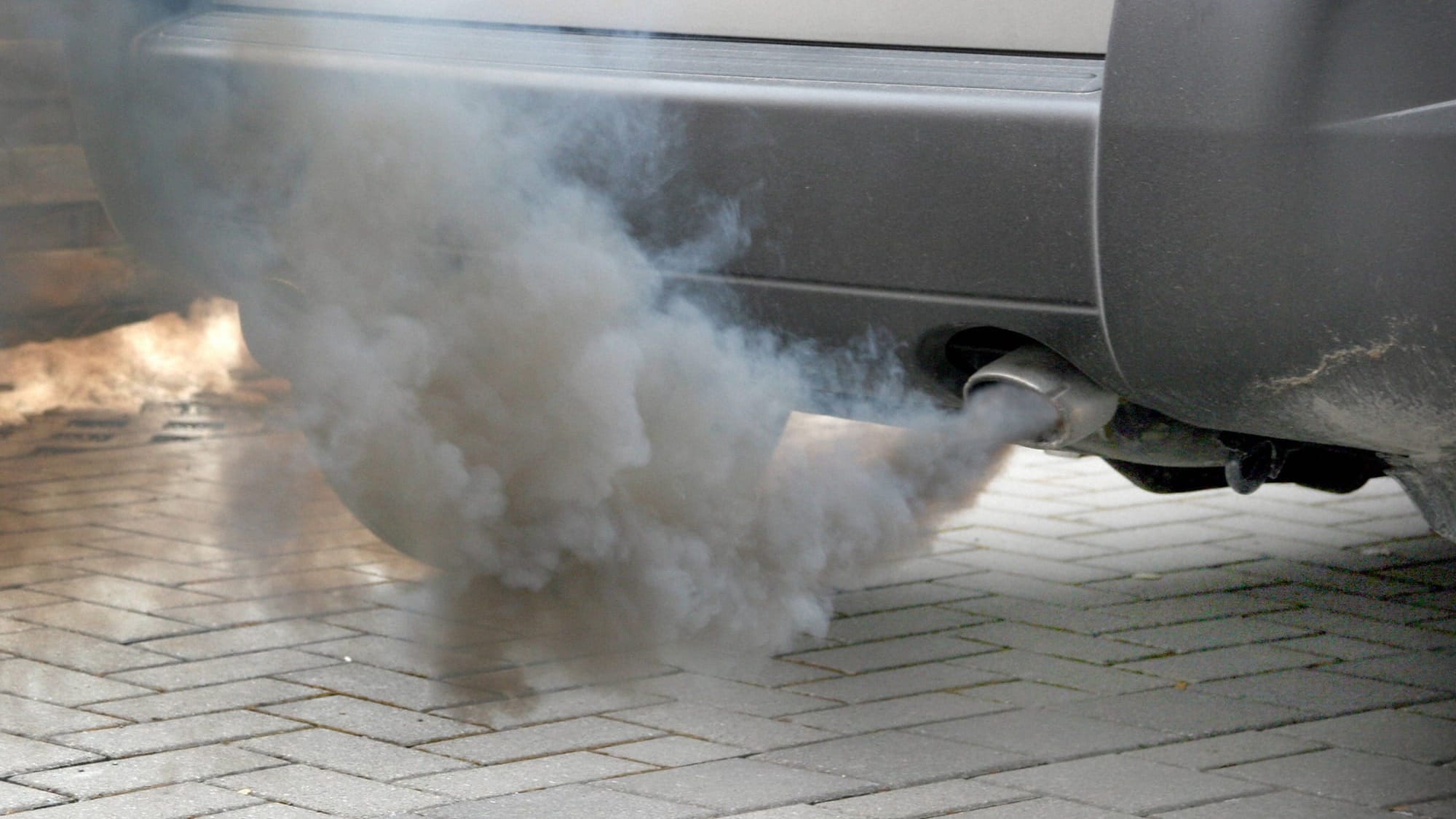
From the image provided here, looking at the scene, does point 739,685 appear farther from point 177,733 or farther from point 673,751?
point 177,733

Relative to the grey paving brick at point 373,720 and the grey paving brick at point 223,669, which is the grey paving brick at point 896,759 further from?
the grey paving brick at point 223,669

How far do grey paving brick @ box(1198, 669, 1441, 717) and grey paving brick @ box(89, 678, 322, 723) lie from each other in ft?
4.97

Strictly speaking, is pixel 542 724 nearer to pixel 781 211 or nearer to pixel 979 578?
pixel 781 211

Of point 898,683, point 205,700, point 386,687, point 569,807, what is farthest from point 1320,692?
point 205,700

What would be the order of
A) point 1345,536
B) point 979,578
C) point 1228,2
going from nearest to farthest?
1. point 1228,2
2. point 979,578
3. point 1345,536

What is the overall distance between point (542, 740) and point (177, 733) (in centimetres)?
54

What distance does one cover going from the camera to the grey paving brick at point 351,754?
249 centimetres

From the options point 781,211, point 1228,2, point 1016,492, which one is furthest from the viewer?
point 1016,492

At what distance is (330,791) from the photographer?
240cm

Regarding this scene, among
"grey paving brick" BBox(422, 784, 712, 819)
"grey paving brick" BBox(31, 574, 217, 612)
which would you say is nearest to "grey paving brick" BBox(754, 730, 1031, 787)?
"grey paving brick" BBox(422, 784, 712, 819)

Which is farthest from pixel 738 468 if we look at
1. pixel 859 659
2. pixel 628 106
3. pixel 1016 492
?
pixel 1016 492

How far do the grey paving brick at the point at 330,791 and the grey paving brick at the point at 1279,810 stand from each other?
40.1 inches

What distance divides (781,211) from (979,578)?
1.43 metres

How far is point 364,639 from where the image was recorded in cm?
313
